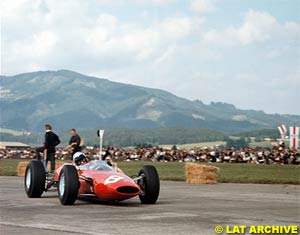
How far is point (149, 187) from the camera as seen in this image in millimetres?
14750

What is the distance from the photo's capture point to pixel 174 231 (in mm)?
9992

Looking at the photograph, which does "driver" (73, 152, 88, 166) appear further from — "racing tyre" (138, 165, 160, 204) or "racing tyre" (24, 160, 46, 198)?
"racing tyre" (138, 165, 160, 204)

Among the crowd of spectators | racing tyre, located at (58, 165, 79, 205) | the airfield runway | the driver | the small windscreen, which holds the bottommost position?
the airfield runway

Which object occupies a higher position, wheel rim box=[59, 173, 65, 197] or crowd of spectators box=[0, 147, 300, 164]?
crowd of spectators box=[0, 147, 300, 164]

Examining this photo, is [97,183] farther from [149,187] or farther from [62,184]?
[149,187]

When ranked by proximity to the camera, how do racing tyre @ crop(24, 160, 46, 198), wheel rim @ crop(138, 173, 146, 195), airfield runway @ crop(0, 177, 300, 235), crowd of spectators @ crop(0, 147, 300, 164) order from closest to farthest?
airfield runway @ crop(0, 177, 300, 235) < wheel rim @ crop(138, 173, 146, 195) < racing tyre @ crop(24, 160, 46, 198) < crowd of spectators @ crop(0, 147, 300, 164)

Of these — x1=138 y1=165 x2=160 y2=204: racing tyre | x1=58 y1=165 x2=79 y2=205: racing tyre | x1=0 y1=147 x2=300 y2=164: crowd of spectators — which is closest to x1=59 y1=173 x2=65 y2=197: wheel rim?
x1=58 y1=165 x2=79 y2=205: racing tyre

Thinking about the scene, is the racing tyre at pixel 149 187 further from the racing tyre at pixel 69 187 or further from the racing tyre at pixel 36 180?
the racing tyre at pixel 36 180

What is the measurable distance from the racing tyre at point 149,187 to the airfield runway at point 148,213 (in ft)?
0.61

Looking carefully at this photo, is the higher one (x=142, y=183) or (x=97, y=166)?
(x=97, y=166)

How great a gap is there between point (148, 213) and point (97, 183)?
6.54 feet

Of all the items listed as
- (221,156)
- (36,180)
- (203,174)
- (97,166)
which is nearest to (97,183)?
(97,166)

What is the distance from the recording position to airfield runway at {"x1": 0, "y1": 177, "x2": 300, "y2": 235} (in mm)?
10266

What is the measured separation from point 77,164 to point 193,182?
24.6 feet
